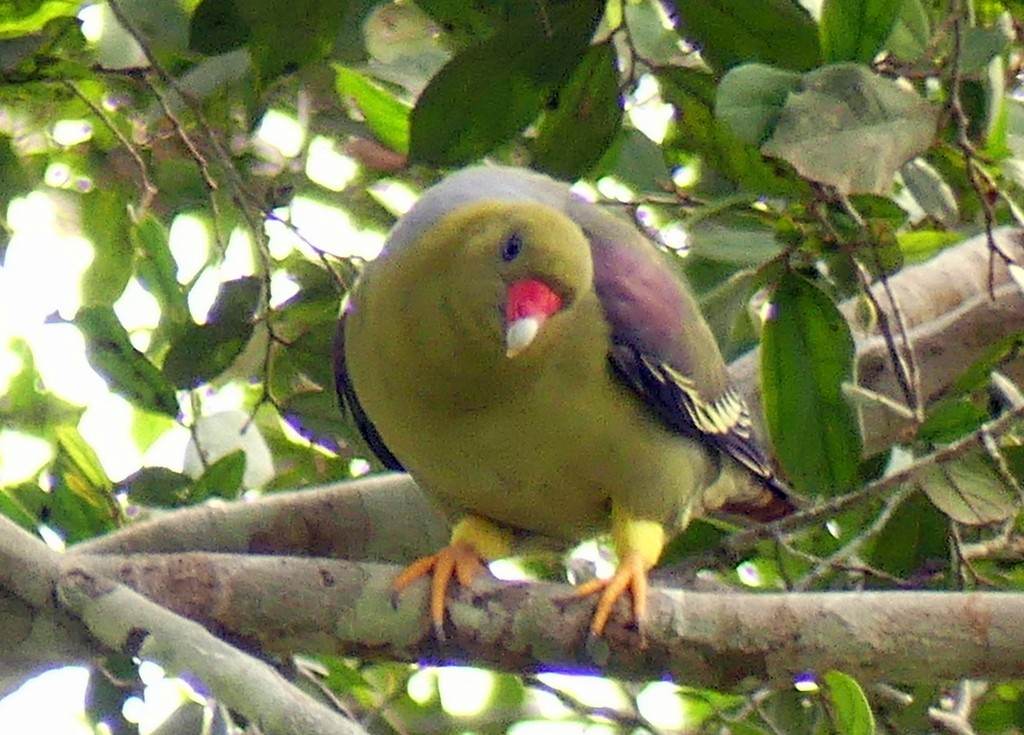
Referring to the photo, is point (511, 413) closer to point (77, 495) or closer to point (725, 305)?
point (725, 305)

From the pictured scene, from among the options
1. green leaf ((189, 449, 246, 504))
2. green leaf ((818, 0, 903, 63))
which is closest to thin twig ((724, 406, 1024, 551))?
green leaf ((818, 0, 903, 63))

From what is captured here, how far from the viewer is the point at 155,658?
1.65 meters

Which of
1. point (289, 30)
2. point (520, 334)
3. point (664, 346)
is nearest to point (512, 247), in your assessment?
point (520, 334)

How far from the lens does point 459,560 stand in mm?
2195

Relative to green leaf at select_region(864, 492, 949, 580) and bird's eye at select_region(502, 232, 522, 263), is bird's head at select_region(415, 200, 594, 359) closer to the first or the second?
bird's eye at select_region(502, 232, 522, 263)

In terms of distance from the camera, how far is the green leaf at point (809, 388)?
220 centimetres

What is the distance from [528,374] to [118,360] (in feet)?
2.38

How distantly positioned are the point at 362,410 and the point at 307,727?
941 millimetres

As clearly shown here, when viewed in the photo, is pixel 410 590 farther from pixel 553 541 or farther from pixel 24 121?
pixel 24 121

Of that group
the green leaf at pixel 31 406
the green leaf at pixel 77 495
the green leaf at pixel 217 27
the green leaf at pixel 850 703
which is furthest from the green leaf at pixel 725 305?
the green leaf at pixel 31 406

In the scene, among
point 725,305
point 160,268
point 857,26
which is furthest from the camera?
point 160,268

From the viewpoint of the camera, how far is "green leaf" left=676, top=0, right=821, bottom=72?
1.96 meters

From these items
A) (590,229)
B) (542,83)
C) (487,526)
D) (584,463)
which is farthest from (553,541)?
(542,83)

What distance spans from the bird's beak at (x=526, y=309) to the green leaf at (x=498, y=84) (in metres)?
0.21
